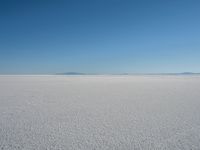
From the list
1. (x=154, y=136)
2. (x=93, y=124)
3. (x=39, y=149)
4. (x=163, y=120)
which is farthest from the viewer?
(x=163, y=120)

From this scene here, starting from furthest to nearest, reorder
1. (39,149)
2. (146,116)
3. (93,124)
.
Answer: (146,116), (93,124), (39,149)

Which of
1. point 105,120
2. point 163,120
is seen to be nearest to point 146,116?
point 163,120

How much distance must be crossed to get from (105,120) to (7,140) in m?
2.08

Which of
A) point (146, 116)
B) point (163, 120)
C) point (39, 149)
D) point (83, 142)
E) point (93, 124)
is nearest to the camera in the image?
point (39, 149)

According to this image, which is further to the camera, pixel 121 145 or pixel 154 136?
pixel 154 136

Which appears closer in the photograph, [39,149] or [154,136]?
[39,149]

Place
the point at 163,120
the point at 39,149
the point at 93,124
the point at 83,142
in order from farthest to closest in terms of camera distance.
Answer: the point at 163,120 < the point at 93,124 < the point at 83,142 < the point at 39,149

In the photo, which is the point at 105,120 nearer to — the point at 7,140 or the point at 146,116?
the point at 146,116

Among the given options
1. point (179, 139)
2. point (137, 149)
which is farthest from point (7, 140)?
point (179, 139)

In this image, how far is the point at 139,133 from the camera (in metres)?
2.93

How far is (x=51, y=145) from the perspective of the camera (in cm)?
246

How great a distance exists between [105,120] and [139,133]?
3.29 ft

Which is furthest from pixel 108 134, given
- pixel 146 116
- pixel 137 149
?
pixel 146 116

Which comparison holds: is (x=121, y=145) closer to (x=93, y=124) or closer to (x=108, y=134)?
(x=108, y=134)
